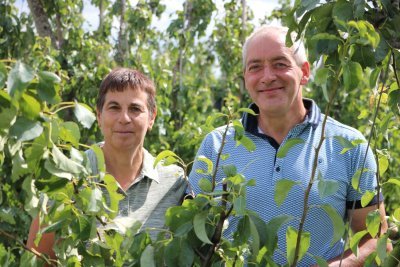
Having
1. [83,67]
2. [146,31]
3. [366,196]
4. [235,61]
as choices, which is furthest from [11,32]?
[366,196]

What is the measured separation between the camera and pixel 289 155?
2059 millimetres

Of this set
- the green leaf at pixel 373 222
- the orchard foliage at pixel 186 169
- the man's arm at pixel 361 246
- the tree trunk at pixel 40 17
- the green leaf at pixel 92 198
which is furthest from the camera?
the tree trunk at pixel 40 17

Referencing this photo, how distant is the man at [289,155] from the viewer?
1.97 meters

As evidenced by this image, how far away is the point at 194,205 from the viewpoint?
1.31 metres

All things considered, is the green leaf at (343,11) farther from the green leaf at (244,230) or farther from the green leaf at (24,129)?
the green leaf at (24,129)

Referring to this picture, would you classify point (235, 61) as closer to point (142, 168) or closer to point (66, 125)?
point (142, 168)

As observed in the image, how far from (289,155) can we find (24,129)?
1.14 metres

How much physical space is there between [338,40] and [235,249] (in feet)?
1.39

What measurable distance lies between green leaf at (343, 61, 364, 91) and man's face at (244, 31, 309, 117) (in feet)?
2.57

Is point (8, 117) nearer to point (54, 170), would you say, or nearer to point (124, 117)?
point (54, 170)

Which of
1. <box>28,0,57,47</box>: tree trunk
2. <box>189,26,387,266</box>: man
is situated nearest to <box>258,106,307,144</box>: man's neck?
<box>189,26,387,266</box>: man

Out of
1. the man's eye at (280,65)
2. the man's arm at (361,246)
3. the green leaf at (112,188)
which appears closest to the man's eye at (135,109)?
the man's eye at (280,65)

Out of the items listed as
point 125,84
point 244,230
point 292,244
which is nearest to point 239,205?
point 244,230

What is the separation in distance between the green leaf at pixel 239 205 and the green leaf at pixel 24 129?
14.3 inches
